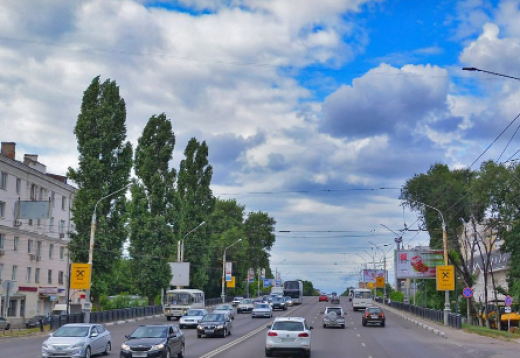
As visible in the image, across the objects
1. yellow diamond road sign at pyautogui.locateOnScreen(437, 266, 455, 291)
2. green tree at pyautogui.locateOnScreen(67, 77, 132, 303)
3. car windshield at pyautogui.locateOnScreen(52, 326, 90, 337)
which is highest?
green tree at pyautogui.locateOnScreen(67, 77, 132, 303)

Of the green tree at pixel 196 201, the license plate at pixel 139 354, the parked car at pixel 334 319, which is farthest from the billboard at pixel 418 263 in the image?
the license plate at pixel 139 354

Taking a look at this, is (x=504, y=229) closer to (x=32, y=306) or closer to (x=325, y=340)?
(x=325, y=340)

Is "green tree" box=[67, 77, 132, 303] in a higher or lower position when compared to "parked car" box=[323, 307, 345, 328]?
higher

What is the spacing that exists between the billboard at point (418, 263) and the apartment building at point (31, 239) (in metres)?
37.3

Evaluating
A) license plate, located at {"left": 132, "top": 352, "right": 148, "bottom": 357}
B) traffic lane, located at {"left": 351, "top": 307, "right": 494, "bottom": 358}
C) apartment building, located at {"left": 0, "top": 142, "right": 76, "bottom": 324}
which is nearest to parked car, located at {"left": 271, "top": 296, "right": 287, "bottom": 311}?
apartment building, located at {"left": 0, "top": 142, "right": 76, "bottom": 324}

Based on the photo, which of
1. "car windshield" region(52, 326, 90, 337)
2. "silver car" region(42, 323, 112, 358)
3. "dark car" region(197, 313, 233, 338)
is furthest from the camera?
"dark car" region(197, 313, 233, 338)

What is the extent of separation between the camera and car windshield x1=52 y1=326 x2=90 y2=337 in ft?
71.7

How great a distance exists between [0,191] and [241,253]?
58.1 metres

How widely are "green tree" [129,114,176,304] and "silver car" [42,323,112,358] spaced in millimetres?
38369

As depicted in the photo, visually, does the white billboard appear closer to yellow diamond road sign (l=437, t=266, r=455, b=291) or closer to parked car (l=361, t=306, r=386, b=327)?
parked car (l=361, t=306, r=386, b=327)

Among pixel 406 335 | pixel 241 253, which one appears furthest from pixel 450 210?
pixel 241 253

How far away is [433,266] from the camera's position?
70188mm

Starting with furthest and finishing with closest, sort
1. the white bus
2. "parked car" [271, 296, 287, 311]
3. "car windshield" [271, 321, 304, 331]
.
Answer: the white bus → "parked car" [271, 296, 287, 311] → "car windshield" [271, 321, 304, 331]

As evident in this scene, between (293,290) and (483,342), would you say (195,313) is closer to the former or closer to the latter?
(483,342)
